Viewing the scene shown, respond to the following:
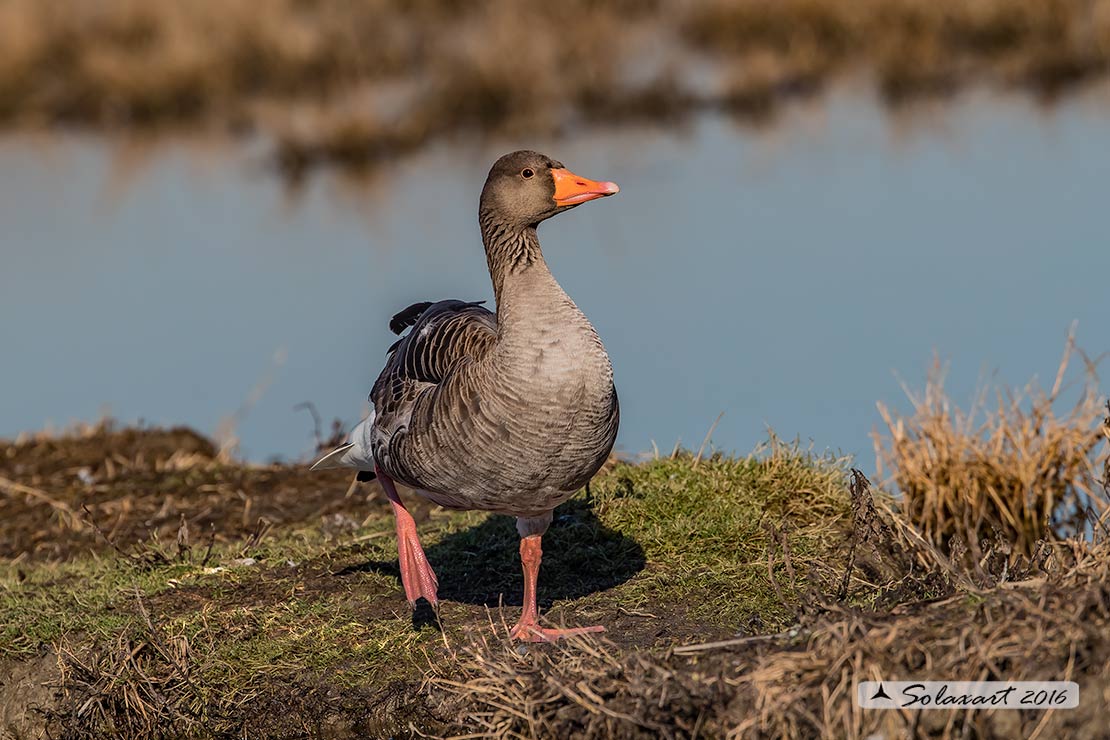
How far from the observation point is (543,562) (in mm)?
6965

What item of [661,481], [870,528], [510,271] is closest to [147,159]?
[661,481]

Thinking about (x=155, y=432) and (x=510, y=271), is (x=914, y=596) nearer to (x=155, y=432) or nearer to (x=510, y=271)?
(x=510, y=271)

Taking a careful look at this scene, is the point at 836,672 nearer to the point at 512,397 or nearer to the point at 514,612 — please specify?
the point at 512,397

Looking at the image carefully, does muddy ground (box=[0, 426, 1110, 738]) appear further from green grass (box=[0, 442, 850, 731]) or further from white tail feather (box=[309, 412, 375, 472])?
white tail feather (box=[309, 412, 375, 472])

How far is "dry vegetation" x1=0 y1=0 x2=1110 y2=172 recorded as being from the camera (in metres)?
19.0

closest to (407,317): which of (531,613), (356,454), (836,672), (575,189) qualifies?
(356,454)

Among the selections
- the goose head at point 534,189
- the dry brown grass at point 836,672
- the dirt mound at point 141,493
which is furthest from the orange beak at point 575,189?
the dirt mound at point 141,493

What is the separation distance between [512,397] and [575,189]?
1024mm

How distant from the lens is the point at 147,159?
1862cm

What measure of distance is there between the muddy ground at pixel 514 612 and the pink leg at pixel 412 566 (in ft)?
0.41

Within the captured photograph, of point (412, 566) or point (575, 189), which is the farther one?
point (412, 566)

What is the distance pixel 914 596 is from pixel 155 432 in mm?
6721

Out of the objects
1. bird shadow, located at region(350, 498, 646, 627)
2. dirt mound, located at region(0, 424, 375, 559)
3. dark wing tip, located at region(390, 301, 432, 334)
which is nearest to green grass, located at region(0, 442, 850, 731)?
bird shadow, located at region(350, 498, 646, 627)

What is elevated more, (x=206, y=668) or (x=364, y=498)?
(x=364, y=498)
